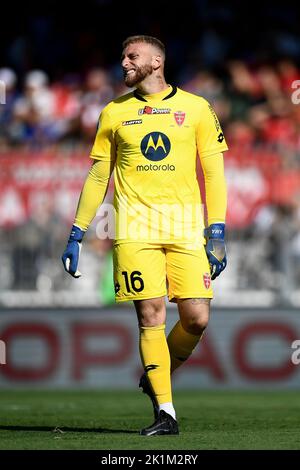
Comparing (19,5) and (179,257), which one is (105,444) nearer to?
(179,257)

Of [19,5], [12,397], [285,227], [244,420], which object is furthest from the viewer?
[19,5]

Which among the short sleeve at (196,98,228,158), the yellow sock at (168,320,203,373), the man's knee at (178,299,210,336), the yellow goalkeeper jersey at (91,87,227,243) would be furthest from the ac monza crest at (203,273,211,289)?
the short sleeve at (196,98,228,158)

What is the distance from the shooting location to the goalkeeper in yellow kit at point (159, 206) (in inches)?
308

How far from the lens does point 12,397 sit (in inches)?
504

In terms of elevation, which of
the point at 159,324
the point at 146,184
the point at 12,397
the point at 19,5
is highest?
the point at 19,5

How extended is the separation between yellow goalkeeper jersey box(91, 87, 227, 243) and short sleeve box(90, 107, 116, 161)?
0.01 meters

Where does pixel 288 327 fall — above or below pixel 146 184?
below

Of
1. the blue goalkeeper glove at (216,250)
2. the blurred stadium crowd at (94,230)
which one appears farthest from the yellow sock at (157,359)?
the blurred stadium crowd at (94,230)

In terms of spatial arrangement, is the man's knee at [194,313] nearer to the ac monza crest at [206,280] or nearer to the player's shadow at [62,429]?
the ac monza crest at [206,280]

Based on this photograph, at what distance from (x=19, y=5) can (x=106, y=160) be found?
1253 cm

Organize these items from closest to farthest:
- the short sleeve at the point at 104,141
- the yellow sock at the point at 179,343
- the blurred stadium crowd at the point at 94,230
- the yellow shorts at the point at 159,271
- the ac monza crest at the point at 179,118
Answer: the yellow shorts at the point at 159,271, the ac monza crest at the point at 179,118, the short sleeve at the point at 104,141, the yellow sock at the point at 179,343, the blurred stadium crowd at the point at 94,230

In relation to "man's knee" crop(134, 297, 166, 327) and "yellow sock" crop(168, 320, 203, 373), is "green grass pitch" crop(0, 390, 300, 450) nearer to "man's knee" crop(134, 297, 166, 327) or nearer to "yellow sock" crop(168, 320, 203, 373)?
"yellow sock" crop(168, 320, 203, 373)

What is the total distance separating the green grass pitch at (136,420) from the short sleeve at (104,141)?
189 centimetres
